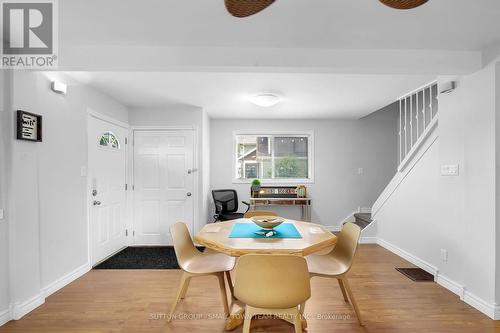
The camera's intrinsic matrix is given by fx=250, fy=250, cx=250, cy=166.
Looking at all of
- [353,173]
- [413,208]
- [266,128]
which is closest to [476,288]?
[413,208]

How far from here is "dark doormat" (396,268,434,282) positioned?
299cm

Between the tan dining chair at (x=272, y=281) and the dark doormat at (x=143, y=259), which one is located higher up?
the tan dining chair at (x=272, y=281)

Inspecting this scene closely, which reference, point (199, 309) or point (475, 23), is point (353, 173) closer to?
point (475, 23)

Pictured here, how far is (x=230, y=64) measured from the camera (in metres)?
2.26

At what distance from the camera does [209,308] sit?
2.39 metres

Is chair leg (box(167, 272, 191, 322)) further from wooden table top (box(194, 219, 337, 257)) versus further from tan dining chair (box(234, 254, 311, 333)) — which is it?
Answer: tan dining chair (box(234, 254, 311, 333))

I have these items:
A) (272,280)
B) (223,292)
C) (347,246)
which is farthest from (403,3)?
(223,292)

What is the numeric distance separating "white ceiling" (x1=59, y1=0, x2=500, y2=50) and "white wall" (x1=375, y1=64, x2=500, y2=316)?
559 millimetres

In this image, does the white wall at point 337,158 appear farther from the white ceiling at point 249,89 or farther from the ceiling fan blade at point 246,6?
the ceiling fan blade at point 246,6

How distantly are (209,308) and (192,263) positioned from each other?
1.64ft

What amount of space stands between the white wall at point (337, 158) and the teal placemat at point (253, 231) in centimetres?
277

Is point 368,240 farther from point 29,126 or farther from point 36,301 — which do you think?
point 29,126

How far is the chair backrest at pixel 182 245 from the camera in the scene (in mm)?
2273

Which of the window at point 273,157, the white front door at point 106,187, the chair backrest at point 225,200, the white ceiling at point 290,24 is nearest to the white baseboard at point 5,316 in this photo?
the white front door at point 106,187
